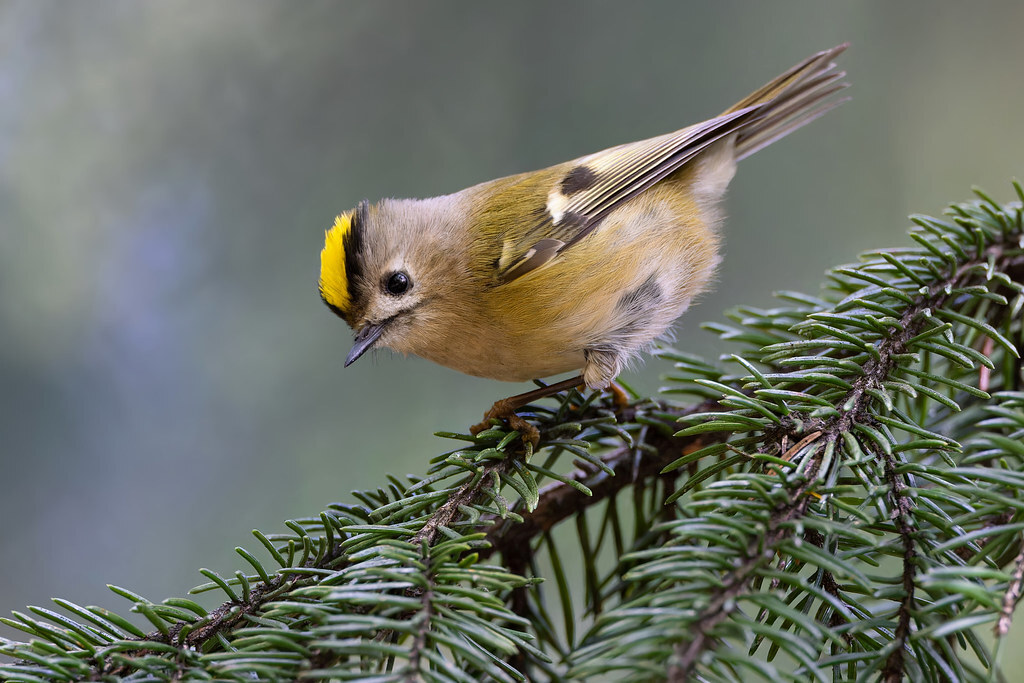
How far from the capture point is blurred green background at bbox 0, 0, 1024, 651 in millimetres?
1296

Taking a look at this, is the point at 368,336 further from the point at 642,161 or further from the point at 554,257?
the point at 642,161

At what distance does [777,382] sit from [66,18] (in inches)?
57.8

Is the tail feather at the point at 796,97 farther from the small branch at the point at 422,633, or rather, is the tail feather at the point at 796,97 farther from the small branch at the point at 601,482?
the small branch at the point at 422,633

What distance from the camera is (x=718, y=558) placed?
40 centimetres

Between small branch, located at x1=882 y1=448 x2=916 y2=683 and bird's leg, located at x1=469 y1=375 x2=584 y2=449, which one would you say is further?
bird's leg, located at x1=469 y1=375 x2=584 y2=449

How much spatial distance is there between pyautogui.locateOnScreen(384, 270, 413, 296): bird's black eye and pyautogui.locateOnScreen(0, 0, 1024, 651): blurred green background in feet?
1.11

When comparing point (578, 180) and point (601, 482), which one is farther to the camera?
point (578, 180)

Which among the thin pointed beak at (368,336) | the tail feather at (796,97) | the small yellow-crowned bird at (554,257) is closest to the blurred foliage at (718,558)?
the small yellow-crowned bird at (554,257)

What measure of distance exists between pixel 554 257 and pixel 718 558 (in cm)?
72

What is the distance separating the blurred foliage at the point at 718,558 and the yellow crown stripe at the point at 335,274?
15.5 inches

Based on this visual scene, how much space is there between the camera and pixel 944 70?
64.9 inches

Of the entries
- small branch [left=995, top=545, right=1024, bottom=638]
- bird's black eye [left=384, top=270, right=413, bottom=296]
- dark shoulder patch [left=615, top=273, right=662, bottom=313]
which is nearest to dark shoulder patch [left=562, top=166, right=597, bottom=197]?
dark shoulder patch [left=615, top=273, right=662, bottom=313]

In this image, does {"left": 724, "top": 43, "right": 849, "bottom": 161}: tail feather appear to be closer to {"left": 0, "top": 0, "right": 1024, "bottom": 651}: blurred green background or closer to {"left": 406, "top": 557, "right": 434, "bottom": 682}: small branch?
{"left": 0, "top": 0, "right": 1024, "bottom": 651}: blurred green background

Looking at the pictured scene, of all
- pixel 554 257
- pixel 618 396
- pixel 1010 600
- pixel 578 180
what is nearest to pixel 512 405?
pixel 618 396
